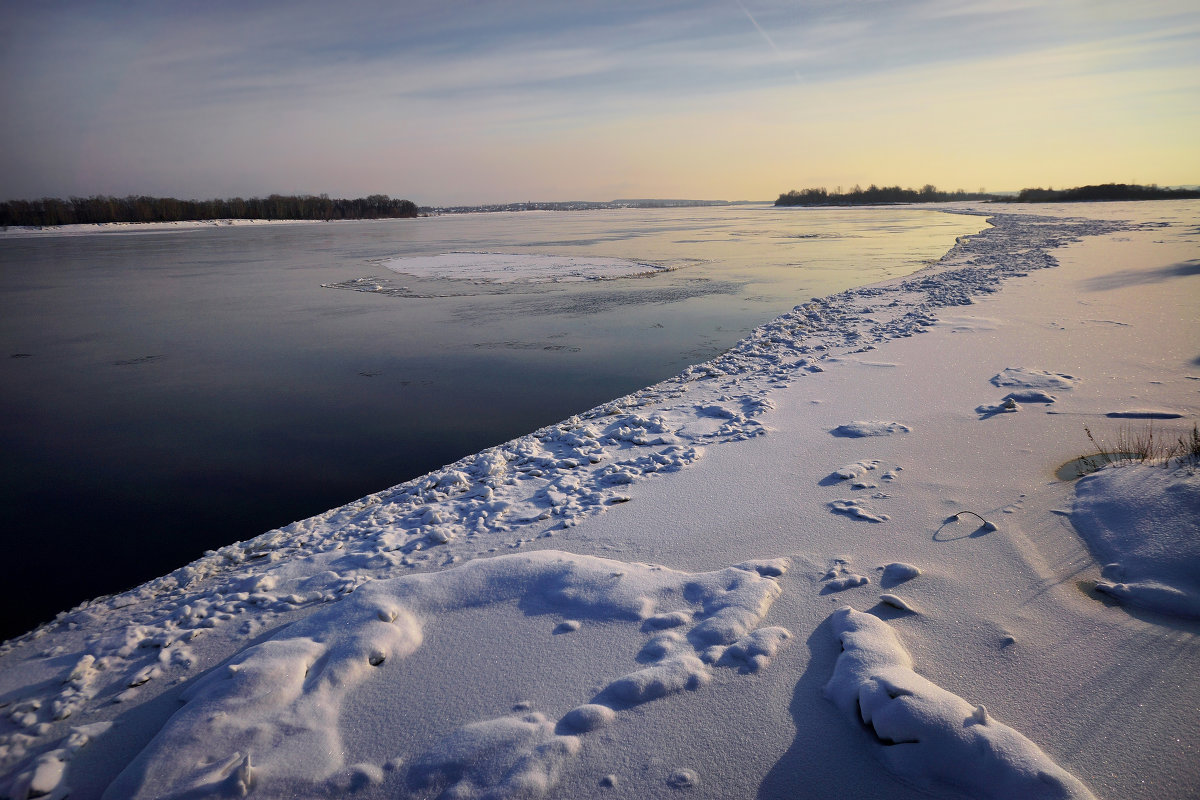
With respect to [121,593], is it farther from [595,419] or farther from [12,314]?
[12,314]

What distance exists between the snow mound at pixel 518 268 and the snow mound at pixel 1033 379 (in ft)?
39.4

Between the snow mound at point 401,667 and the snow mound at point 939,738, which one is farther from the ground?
the snow mound at point 939,738

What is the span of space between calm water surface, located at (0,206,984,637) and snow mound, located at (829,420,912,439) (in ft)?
9.51

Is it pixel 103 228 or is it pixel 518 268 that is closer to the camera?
pixel 518 268

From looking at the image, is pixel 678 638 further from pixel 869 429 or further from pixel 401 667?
pixel 869 429

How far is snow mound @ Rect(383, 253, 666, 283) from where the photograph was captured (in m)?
17.7

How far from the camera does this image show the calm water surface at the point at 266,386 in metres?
4.59

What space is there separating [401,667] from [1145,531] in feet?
13.1

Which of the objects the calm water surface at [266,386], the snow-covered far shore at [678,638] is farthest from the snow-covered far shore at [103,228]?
the snow-covered far shore at [678,638]

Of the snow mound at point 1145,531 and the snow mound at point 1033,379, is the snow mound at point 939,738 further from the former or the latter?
the snow mound at point 1033,379

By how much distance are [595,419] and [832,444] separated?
2389 mm

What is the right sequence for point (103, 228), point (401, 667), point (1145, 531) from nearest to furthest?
point (401, 667)
point (1145, 531)
point (103, 228)

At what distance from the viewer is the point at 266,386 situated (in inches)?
304

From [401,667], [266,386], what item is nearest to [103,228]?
[266,386]
